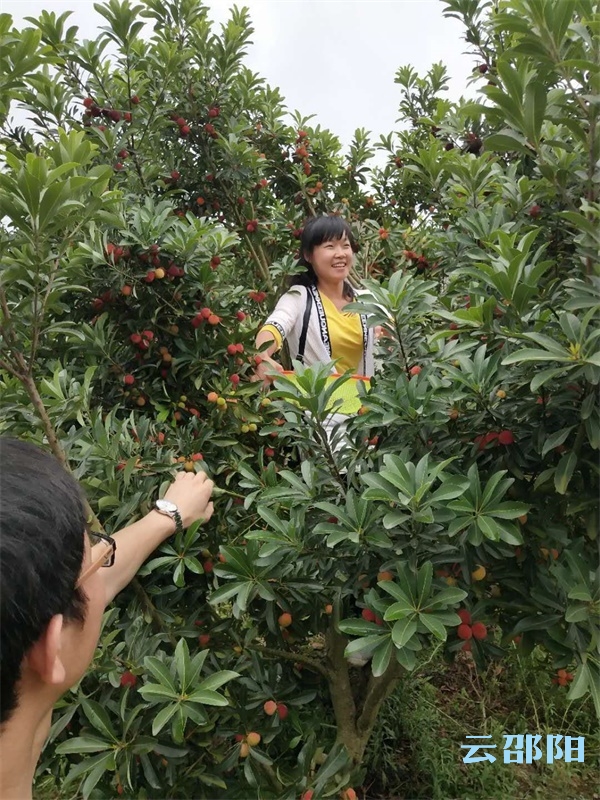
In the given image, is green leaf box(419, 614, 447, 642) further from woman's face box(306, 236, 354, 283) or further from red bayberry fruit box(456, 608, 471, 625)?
woman's face box(306, 236, 354, 283)

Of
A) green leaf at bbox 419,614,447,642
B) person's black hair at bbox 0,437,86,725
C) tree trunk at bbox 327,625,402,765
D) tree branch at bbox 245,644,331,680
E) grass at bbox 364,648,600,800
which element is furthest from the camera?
grass at bbox 364,648,600,800

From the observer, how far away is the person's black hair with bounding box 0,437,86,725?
0.71 m

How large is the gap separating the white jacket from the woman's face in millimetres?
152

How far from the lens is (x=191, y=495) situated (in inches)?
57.7

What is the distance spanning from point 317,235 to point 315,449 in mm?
1213

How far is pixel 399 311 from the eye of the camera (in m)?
1.31

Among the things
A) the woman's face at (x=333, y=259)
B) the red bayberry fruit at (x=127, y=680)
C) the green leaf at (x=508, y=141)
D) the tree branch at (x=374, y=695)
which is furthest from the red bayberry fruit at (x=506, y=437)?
the woman's face at (x=333, y=259)

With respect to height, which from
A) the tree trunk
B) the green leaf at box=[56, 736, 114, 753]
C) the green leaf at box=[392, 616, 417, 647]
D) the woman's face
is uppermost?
the woman's face

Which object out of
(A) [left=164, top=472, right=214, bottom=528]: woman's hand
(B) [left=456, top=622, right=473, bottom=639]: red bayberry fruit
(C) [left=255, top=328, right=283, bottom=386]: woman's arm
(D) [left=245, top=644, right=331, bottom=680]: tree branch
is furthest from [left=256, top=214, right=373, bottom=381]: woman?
(B) [left=456, top=622, right=473, bottom=639]: red bayberry fruit

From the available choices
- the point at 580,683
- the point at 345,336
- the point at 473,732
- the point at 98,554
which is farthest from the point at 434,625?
the point at 473,732

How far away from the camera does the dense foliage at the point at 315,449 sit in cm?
111

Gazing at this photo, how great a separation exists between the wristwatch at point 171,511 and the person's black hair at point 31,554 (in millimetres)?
569

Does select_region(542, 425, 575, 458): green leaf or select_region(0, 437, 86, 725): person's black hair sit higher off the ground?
select_region(0, 437, 86, 725): person's black hair

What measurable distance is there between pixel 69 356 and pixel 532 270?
4.82 feet
